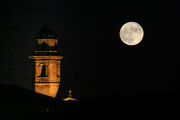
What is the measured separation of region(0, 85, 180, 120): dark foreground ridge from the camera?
382 ft

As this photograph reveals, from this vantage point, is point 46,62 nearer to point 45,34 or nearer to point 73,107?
point 45,34

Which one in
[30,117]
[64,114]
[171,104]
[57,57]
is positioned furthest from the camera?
[57,57]

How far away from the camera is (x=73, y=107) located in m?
125

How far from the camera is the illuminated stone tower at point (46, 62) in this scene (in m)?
139

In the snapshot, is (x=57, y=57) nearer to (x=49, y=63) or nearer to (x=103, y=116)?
(x=49, y=63)

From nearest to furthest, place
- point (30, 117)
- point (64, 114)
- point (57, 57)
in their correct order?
point (30, 117)
point (64, 114)
point (57, 57)

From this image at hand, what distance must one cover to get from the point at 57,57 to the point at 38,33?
10.2 ft

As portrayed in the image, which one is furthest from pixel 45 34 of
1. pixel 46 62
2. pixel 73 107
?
pixel 73 107

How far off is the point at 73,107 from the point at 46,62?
593 inches

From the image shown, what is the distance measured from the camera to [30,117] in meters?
110

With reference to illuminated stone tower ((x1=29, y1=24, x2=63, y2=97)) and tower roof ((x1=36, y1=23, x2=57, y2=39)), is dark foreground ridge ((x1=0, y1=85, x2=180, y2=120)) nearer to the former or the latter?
illuminated stone tower ((x1=29, y1=24, x2=63, y2=97))

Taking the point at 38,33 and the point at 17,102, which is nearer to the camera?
the point at 17,102

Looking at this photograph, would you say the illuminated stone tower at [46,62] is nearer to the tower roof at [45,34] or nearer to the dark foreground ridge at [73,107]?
the tower roof at [45,34]

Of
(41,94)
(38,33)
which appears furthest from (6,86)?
(38,33)
